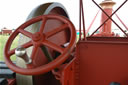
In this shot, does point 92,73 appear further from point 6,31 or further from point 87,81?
point 6,31

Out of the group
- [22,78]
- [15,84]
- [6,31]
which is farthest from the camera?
[6,31]

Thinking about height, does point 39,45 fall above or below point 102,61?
above

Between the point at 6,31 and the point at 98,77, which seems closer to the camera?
the point at 98,77

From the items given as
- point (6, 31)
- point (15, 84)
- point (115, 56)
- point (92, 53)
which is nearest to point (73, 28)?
point (92, 53)

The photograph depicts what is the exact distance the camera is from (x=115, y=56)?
103 cm

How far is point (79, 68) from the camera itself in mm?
1097

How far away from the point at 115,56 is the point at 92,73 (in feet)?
0.81

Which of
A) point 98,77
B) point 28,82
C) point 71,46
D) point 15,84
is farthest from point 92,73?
point 15,84

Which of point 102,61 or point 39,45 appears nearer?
point 39,45

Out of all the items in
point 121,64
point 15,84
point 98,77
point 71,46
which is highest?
point 71,46

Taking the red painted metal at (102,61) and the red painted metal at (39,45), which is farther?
the red painted metal at (102,61)

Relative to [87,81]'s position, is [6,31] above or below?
above

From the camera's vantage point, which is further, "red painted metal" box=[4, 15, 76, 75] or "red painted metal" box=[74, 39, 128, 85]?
"red painted metal" box=[74, 39, 128, 85]

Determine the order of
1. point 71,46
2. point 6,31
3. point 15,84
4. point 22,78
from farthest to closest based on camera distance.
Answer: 1. point 6,31
2. point 15,84
3. point 22,78
4. point 71,46
